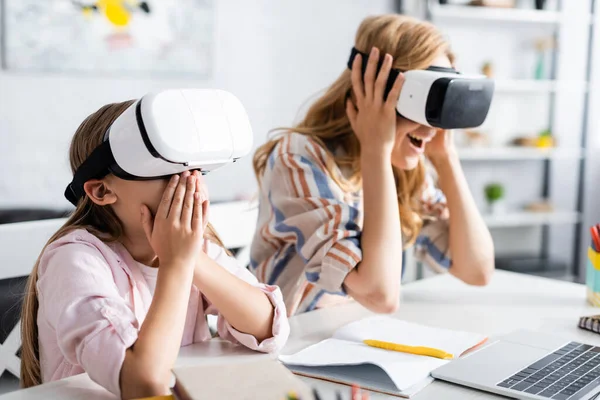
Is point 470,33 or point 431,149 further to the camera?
point 470,33

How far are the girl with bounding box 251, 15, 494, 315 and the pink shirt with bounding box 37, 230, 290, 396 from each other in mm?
253

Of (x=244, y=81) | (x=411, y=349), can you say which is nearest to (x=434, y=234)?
(x=411, y=349)

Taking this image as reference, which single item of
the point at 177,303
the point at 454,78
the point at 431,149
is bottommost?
the point at 177,303

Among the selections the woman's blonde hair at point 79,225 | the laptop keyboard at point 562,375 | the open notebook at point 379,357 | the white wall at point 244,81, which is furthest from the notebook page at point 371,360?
the white wall at point 244,81

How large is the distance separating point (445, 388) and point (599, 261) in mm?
621

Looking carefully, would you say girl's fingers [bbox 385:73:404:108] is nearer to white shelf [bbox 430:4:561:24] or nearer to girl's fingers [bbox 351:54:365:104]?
girl's fingers [bbox 351:54:365:104]

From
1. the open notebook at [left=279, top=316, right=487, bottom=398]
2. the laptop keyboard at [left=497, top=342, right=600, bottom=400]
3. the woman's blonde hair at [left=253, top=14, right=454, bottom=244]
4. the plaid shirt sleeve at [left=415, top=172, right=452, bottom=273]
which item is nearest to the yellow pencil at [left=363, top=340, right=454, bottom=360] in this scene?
the open notebook at [left=279, top=316, right=487, bottom=398]

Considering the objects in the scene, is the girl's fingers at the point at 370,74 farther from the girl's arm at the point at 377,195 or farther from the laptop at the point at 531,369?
the laptop at the point at 531,369

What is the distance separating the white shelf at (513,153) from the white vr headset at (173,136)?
115 inches

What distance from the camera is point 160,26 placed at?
3.60 m

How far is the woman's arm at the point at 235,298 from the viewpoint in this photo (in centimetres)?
106

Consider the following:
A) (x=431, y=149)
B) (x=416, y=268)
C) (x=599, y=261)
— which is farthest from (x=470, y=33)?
(x=599, y=261)

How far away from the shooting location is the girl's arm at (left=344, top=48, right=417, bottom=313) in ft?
4.37

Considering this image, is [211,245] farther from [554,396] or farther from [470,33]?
[470,33]
